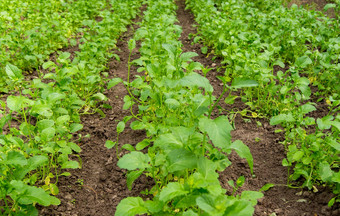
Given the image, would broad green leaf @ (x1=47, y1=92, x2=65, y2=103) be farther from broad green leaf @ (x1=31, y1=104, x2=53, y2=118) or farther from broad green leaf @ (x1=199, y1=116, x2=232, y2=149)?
broad green leaf @ (x1=199, y1=116, x2=232, y2=149)

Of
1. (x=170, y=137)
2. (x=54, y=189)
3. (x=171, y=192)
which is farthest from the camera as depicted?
(x=54, y=189)

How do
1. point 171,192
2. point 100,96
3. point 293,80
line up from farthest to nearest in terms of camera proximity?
point 100,96
point 293,80
point 171,192

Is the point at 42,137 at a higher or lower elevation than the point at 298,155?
higher

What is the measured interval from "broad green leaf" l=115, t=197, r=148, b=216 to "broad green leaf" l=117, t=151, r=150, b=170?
204 mm

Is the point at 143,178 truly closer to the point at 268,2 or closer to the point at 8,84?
the point at 8,84

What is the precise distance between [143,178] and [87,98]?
1.47 metres

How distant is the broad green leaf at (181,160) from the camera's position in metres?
1.98

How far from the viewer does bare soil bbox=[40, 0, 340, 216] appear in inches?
103

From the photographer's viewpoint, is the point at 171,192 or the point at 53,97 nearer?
the point at 171,192

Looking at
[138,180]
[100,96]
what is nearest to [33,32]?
Answer: [100,96]

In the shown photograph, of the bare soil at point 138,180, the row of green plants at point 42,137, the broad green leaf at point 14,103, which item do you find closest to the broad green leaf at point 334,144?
the bare soil at point 138,180

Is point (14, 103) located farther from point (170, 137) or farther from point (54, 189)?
point (170, 137)

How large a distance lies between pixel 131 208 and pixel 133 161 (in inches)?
13.0

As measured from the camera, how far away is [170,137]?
7.06ft
